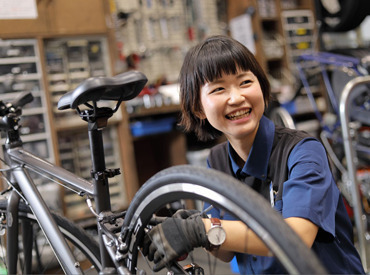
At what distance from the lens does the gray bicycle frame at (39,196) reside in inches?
41.6

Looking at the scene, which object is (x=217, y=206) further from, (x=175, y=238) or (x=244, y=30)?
(x=244, y=30)

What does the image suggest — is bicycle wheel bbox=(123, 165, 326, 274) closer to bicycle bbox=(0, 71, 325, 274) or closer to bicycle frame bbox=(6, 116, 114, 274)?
bicycle bbox=(0, 71, 325, 274)

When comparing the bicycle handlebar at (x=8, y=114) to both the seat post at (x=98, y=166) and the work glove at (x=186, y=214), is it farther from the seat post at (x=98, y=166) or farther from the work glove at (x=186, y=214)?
the work glove at (x=186, y=214)

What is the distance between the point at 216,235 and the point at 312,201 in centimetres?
21

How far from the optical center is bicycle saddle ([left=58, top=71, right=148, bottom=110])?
870 mm

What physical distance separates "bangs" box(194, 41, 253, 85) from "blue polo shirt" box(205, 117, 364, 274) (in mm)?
175

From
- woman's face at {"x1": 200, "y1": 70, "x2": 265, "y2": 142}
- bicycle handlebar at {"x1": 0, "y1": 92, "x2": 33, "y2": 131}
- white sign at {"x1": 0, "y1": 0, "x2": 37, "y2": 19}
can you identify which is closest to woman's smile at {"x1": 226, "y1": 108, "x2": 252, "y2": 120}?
woman's face at {"x1": 200, "y1": 70, "x2": 265, "y2": 142}

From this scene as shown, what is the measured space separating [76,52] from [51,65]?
0.22 m

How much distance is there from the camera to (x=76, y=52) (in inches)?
118

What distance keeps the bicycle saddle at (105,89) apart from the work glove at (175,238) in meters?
0.31

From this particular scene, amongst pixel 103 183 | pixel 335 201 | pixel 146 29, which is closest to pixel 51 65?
pixel 146 29

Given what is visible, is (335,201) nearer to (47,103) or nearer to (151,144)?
(47,103)

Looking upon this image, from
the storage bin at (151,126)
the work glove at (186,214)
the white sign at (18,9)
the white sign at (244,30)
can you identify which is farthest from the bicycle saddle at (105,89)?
the white sign at (244,30)

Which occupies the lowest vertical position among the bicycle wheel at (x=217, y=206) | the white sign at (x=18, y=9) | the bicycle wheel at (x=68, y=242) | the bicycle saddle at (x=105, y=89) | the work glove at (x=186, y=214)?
the bicycle wheel at (x=68, y=242)
